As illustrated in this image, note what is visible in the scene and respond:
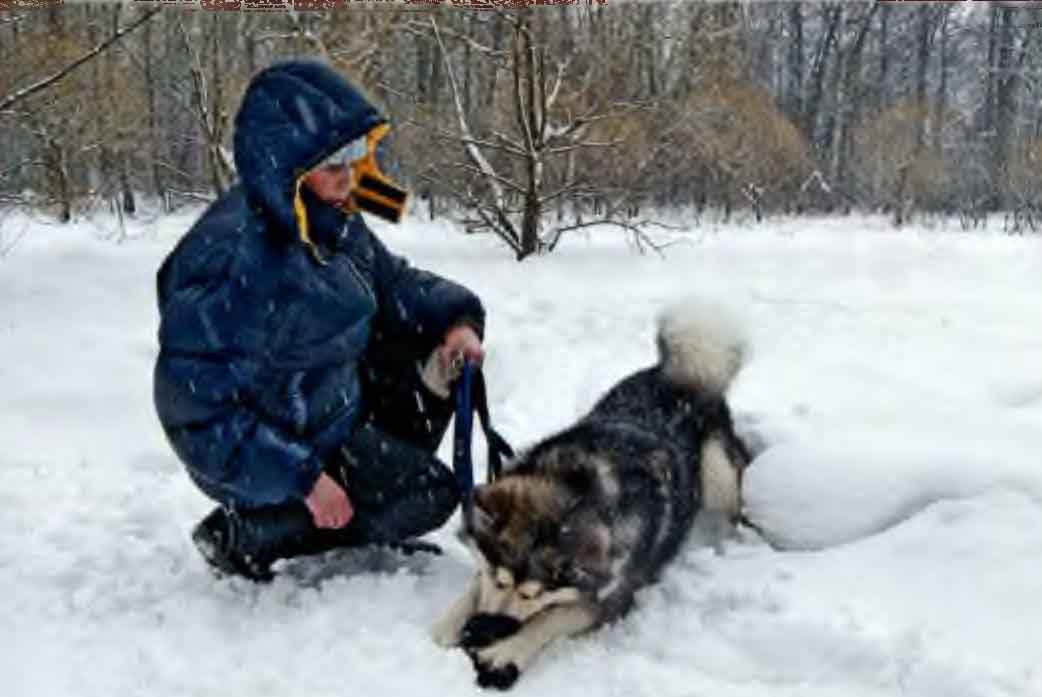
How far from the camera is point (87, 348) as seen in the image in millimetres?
6492

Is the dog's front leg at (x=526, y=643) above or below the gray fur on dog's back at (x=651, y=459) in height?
below

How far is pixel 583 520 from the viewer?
9.45 ft

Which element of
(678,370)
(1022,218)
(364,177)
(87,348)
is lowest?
(1022,218)

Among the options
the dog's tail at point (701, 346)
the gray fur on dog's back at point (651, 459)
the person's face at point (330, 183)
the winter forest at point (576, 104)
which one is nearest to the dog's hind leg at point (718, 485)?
the gray fur on dog's back at point (651, 459)

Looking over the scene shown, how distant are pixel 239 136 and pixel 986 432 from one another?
282 centimetres

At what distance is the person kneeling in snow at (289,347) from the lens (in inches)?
111

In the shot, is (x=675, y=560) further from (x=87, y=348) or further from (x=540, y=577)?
(x=87, y=348)

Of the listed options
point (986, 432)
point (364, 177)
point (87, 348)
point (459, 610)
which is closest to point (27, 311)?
point (87, 348)

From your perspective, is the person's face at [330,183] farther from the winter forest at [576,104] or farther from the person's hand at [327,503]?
the winter forest at [576,104]

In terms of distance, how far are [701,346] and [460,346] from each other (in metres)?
1.14

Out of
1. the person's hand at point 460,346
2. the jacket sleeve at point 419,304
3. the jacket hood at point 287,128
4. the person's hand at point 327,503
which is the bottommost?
the person's hand at point 327,503

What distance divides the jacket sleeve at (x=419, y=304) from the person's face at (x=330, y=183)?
43 cm

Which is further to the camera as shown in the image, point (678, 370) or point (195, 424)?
point (678, 370)

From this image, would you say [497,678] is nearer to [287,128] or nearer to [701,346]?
[287,128]
